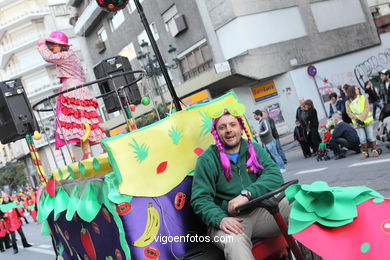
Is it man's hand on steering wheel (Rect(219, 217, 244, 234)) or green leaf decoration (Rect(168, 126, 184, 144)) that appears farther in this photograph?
green leaf decoration (Rect(168, 126, 184, 144))

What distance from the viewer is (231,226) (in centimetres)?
281

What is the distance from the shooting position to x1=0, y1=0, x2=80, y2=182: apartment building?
159 feet

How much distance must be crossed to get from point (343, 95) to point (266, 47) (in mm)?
10509

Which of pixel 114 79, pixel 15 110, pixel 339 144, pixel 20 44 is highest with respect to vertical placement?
pixel 20 44

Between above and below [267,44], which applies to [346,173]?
below

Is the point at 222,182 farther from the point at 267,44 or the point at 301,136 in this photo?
the point at 267,44

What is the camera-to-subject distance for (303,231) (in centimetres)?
227

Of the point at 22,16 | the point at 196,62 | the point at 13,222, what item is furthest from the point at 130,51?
the point at 22,16

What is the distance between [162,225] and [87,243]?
3.61ft

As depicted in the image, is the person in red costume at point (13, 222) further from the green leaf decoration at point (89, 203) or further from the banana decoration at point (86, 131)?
the green leaf decoration at point (89, 203)

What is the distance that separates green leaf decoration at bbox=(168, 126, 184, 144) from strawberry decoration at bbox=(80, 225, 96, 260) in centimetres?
120

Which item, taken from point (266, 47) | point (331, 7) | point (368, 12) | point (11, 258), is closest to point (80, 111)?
point (11, 258)

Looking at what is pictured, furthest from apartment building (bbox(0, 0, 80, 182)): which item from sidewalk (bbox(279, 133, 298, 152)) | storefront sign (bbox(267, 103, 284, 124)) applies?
sidewalk (bbox(279, 133, 298, 152))

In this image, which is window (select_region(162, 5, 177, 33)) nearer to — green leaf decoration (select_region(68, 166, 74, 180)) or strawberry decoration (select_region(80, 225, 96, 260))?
green leaf decoration (select_region(68, 166, 74, 180))
